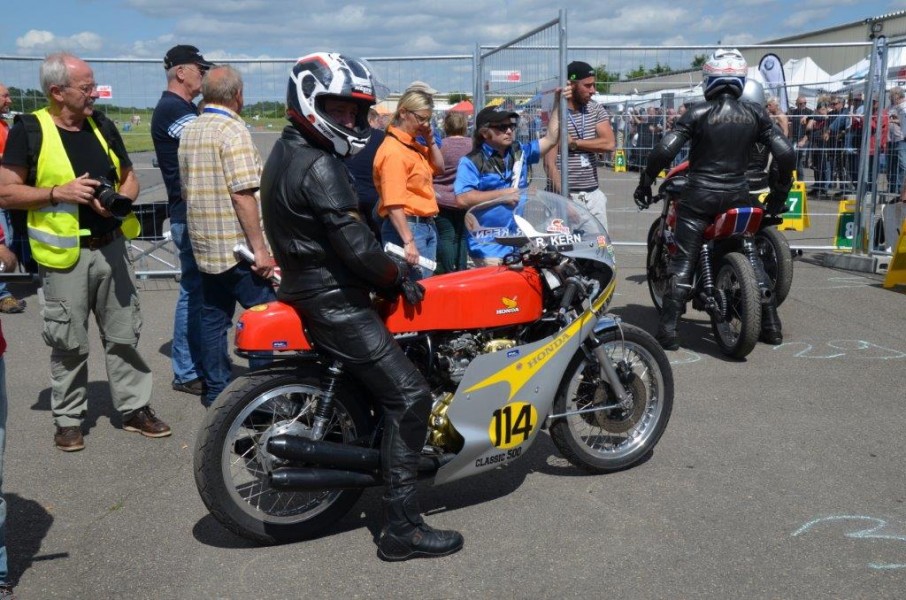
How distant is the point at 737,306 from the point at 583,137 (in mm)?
2060

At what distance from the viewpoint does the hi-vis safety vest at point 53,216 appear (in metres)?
4.70

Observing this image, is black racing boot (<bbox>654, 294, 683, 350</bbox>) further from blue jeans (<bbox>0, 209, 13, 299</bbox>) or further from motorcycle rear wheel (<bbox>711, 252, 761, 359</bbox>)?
blue jeans (<bbox>0, 209, 13, 299</bbox>)

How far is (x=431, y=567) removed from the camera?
3645 millimetres

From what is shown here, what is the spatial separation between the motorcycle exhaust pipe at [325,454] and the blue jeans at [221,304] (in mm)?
1719

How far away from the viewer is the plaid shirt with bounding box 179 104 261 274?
4.95 meters

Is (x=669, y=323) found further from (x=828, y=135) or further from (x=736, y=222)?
(x=828, y=135)

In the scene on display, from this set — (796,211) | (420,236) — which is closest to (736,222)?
(420,236)

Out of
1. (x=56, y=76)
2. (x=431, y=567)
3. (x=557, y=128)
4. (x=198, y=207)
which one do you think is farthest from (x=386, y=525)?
(x=557, y=128)

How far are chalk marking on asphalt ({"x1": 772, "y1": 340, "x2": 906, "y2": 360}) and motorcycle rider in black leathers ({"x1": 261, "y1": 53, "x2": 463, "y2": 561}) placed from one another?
4.11 metres

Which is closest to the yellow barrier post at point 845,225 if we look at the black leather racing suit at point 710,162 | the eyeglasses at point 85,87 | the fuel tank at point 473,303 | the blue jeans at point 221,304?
the black leather racing suit at point 710,162

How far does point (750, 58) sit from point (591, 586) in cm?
3450

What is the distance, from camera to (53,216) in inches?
186

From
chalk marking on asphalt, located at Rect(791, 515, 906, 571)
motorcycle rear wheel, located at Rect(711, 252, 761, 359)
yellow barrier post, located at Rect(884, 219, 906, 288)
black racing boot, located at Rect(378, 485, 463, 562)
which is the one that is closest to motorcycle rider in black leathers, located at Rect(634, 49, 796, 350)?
motorcycle rear wheel, located at Rect(711, 252, 761, 359)

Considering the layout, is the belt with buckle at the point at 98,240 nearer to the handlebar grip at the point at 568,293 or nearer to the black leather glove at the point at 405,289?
the black leather glove at the point at 405,289
